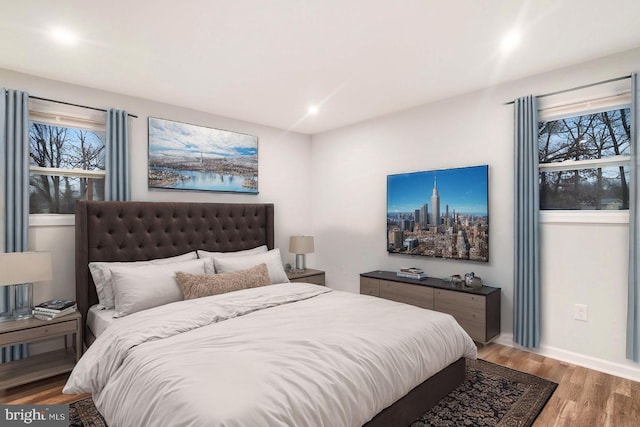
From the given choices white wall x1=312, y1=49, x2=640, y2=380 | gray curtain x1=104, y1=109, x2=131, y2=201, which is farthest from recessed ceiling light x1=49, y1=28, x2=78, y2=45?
white wall x1=312, y1=49, x2=640, y2=380

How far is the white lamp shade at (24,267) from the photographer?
8.23ft

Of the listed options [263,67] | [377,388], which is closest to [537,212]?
[377,388]

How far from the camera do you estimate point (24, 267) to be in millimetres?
2578

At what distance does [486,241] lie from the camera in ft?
11.1

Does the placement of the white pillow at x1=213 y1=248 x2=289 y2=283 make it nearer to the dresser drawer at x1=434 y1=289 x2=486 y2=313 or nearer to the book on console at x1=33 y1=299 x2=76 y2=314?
the book on console at x1=33 y1=299 x2=76 y2=314

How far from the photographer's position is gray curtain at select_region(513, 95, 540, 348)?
3027mm

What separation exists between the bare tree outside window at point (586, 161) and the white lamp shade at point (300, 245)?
8.51 ft

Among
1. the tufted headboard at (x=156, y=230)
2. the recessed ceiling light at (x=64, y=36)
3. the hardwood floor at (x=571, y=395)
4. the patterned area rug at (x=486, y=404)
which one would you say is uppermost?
the recessed ceiling light at (x=64, y=36)

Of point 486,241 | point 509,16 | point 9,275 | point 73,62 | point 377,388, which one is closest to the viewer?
point 377,388

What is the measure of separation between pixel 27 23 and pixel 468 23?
2762mm

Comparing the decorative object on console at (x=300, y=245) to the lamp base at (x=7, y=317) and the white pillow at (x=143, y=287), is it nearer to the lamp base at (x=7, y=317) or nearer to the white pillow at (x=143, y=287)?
the white pillow at (x=143, y=287)

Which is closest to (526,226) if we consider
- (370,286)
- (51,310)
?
(370,286)

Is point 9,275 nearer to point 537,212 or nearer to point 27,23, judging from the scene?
point 27,23

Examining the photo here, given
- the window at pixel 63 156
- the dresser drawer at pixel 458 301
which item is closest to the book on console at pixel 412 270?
the dresser drawer at pixel 458 301
